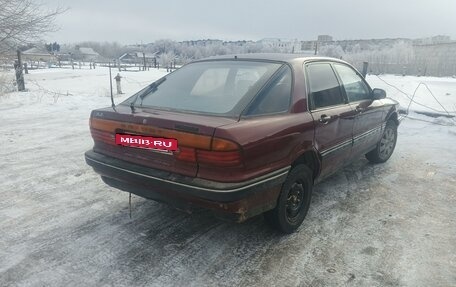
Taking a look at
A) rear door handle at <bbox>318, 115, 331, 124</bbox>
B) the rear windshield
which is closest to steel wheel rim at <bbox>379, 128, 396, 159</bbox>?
rear door handle at <bbox>318, 115, 331, 124</bbox>

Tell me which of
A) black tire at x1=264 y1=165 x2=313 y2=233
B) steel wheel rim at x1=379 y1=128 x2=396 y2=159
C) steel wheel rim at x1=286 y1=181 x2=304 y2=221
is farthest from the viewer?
steel wheel rim at x1=379 y1=128 x2=396 y2=159

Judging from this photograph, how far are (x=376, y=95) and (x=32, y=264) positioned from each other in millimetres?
4382

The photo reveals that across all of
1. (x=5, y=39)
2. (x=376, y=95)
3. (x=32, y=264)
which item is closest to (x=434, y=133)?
(x=376, y=95)

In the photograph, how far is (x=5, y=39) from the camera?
12.4m

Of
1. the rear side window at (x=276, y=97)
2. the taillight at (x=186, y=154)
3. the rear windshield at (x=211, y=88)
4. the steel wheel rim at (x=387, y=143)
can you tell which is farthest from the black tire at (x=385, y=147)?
the taillight at (x=186, y=154)

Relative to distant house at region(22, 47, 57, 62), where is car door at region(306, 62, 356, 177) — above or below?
below

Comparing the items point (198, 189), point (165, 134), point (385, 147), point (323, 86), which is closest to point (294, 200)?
point (198, 189)

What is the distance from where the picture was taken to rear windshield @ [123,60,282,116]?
305 centimetres

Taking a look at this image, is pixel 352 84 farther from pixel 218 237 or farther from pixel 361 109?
pixel 218 237

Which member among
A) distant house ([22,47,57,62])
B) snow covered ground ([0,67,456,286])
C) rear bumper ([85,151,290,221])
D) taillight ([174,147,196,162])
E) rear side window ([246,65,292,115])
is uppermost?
distant house ([22,47,57,62])

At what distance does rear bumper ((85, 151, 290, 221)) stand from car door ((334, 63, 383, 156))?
1764 millimetres

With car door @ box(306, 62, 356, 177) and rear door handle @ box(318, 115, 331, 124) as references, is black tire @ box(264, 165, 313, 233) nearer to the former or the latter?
car door @ box(306, 62, 356, 177)

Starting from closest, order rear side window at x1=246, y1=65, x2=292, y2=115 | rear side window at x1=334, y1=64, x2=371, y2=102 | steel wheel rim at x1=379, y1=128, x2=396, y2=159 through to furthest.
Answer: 1. rear side window at x1=246, y1=65, x2=292, y2=115
2. rear side window at x1=334, y1=64, x2=371, y2=102
3. steel wheel rim at x1=379, y1=128, x2=396, y2=159

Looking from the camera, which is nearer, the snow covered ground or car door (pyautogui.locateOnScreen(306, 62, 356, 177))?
the snow covered ground
